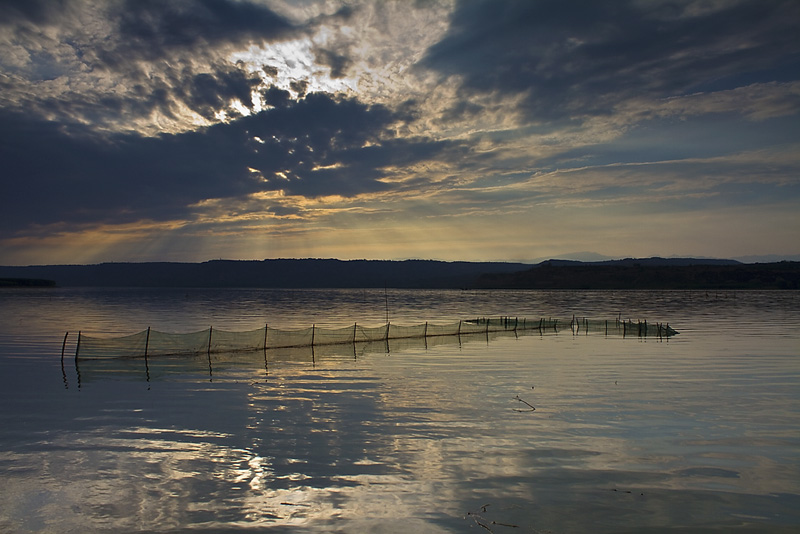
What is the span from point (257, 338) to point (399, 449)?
27.7m

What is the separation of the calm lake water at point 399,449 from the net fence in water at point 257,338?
15.7 feet

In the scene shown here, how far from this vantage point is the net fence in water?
37.0m

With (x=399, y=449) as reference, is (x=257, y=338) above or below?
above

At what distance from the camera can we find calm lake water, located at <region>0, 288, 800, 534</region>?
11.7m

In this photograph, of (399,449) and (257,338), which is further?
(257,338)

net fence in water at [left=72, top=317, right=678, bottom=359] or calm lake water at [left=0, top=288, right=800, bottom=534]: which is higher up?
net fence in water at [left=72, top=317, right=678, bottom=359]

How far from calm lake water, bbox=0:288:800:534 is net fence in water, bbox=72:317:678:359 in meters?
4.78

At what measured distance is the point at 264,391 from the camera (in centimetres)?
2516

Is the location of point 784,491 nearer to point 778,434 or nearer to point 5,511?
point 778,434

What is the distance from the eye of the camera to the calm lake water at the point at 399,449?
1166cm

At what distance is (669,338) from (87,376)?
46.3 meters

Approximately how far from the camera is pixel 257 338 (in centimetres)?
4169

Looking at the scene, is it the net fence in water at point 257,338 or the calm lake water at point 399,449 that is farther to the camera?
the net fence in water at point 257,338

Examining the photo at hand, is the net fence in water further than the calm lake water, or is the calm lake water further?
the net fence in water
